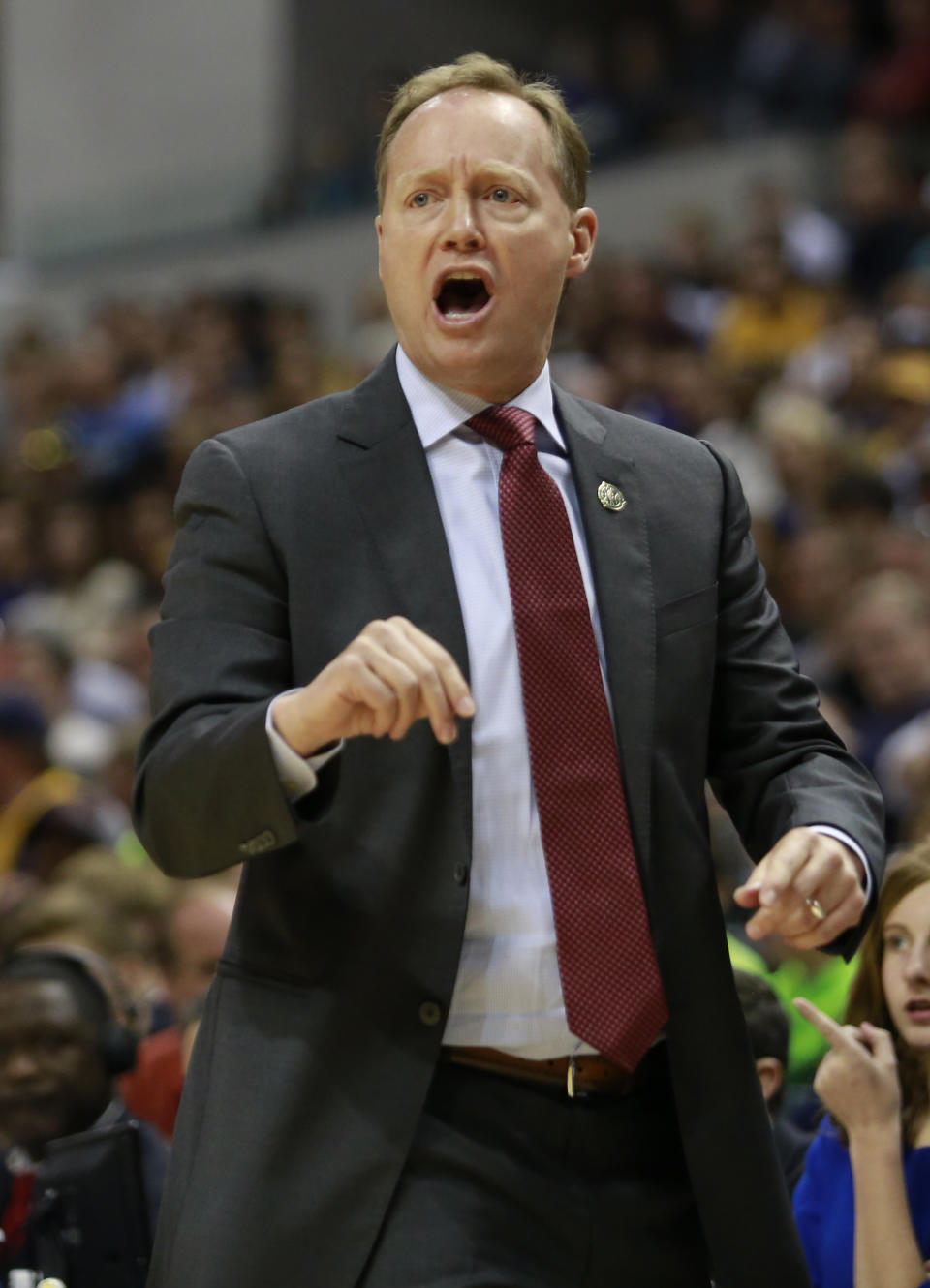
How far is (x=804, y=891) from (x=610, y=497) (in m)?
0.54

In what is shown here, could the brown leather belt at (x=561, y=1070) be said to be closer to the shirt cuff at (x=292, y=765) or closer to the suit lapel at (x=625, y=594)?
the suit lapel at (x=625, y=594)

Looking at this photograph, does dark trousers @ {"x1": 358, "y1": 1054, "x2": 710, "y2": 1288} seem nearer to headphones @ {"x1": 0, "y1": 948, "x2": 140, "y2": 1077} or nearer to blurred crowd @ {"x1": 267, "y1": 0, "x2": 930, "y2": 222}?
headphones @ {"x1": 0, "y1": 948, "x2": 140, "y2": 1077}

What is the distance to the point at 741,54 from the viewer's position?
12.1 meters

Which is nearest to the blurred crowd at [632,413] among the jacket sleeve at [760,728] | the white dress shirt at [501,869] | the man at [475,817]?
the jacket sleeve at [760,728]

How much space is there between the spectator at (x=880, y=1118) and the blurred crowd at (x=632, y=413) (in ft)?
2.45

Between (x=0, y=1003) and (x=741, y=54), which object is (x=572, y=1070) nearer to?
(x=0, y=1003)

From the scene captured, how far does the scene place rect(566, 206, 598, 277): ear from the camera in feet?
7.58

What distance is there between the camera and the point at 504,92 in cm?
223

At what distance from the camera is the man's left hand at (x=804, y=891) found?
189cm

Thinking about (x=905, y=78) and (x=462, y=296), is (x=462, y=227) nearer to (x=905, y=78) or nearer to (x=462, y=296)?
(x=462, y=296)

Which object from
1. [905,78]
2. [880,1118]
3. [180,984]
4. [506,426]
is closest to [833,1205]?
[880,1118]

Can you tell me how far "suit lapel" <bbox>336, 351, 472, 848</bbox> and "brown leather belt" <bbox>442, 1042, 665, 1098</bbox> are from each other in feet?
0.77

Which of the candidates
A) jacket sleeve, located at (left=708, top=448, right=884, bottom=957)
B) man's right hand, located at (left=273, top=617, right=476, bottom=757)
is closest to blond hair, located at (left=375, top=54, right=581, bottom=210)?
jacket sleeve, located at (left=708, top=448, right=884, bottom=957)

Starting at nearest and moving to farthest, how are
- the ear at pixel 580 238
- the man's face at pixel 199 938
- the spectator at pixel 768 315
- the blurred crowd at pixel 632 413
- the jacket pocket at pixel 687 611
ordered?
the jacket pocket at pixel 687 611
the ear at pixel 580 238
the man's face at pixel 199 938
the blurred crowd at pixel 632 413
the spectator at pixel 768 315
